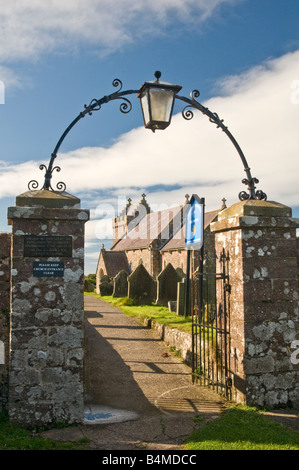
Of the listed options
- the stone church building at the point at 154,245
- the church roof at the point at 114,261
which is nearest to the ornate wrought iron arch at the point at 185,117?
the stone church building at the point at 154,245

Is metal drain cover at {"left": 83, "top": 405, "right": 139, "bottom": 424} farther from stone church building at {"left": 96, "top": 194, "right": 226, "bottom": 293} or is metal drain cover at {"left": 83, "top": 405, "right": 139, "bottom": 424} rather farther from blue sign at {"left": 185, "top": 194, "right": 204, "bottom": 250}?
stone church building at {"left": 96, "top": 194, "right": 226, "bottom": 293}

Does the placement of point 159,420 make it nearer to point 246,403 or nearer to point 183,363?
point 246,403

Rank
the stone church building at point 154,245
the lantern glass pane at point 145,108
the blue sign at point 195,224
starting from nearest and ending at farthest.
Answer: the lantern glass pane at point 145,108
the blue sign at point 195,224
the stone church building at point 154,245

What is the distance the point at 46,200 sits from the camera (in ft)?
18.7

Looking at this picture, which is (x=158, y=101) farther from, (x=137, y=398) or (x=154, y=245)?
(x=154, y=245)

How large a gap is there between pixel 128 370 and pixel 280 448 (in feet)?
14.1

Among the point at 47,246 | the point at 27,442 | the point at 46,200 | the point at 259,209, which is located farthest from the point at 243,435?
the point at 46,200

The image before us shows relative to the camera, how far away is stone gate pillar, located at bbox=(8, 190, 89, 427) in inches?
210

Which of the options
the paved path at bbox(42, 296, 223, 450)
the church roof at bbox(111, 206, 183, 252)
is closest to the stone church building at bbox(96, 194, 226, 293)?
the church roof at bbox(111, 206, 183, 252)

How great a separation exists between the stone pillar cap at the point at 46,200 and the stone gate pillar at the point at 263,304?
8.15ft

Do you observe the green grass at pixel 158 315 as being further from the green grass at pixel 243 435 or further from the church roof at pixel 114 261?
the church roof at pixel 114 261

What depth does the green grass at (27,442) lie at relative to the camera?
4.57 m

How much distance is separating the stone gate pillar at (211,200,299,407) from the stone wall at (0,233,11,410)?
11.0 ft

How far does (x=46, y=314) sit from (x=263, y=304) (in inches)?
126
